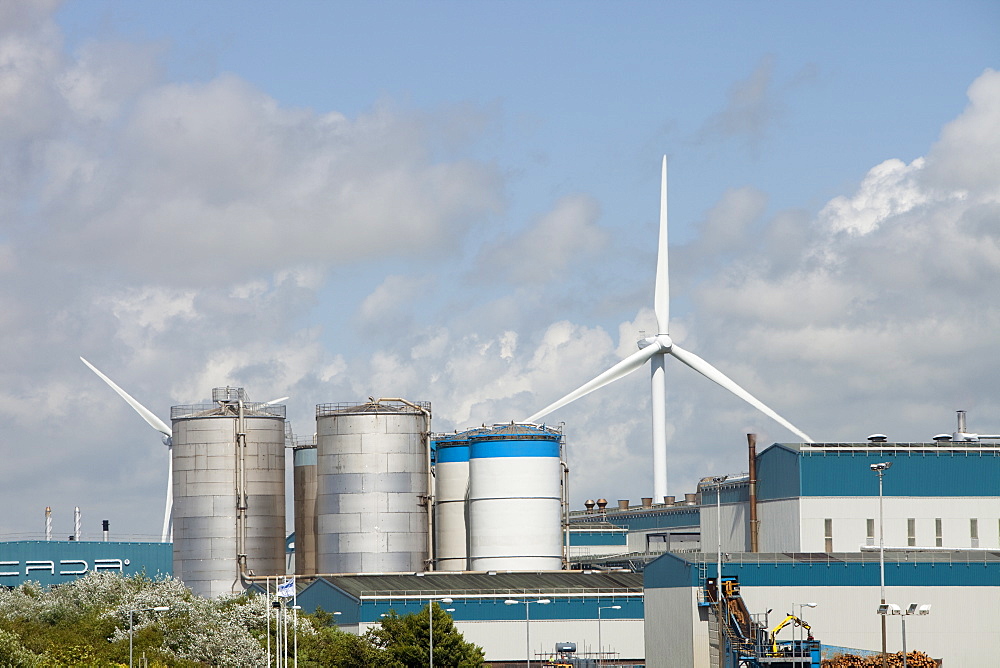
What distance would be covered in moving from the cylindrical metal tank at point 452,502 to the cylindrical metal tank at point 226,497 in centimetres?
1102

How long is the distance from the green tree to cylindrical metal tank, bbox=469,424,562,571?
24.4 meters

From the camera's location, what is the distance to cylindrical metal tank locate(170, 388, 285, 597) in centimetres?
11000

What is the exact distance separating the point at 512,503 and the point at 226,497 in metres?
19.7

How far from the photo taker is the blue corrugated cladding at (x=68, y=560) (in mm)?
126438

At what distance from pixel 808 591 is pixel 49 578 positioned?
2695 inches

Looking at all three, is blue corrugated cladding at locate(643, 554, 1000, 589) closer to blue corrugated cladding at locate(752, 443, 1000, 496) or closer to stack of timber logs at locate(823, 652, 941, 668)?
stack of timber logs at locate(823, 652, 941, 668)

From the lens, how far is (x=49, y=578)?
5007 inches

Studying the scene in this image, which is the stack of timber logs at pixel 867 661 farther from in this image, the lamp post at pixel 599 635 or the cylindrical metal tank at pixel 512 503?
the cylindrical metal tank at pixel 512 503

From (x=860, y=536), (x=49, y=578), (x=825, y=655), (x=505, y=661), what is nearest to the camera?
(x=825, y=655)

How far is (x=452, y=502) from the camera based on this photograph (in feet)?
369

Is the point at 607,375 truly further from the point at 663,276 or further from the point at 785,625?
the point at 785,625

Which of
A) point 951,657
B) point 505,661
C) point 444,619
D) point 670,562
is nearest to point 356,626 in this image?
point 505,661

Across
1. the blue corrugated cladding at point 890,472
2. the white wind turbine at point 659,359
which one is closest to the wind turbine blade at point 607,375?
the white wind turbine at point 659,359

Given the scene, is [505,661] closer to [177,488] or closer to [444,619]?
[444,619]
